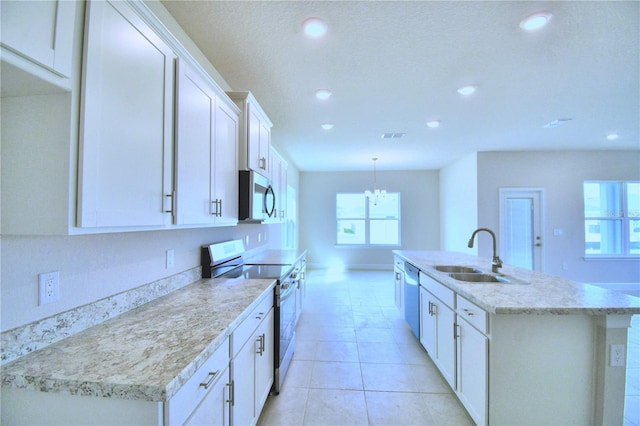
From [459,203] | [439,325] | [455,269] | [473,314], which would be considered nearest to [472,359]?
[473,314]

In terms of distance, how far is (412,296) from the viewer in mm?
2961

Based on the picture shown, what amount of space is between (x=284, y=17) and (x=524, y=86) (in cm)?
248

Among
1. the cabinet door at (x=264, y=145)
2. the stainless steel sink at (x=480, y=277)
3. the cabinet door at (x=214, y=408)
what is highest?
the cabinet door at (x=264, y=145)

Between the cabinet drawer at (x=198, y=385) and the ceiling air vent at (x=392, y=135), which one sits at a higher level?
the ceiling air vent at (x=392, y=135)

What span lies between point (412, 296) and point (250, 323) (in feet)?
6.89

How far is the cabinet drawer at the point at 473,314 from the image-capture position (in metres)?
1.54

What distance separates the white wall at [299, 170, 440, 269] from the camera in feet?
23.6

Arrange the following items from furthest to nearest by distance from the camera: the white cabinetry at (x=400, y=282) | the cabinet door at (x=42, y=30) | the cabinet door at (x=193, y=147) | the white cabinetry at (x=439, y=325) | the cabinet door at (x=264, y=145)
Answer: the white cabinetry at (x=400, y=282), the cabinet door at (x=264, y=145), the white cabinetry at (x=439, y=325), the cabinet door at (x=193, y=147), the cabinet door at (x=42, y=30)

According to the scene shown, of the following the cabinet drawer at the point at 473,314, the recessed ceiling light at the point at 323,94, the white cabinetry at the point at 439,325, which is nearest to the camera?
the cabinet drawer at the point at 473,314

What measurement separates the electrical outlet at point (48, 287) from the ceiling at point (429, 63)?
5.37 feet

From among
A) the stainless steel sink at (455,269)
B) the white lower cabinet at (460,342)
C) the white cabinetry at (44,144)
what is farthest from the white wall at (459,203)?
the white cabinetry at (44,144)

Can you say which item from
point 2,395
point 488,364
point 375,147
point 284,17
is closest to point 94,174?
point 2,395

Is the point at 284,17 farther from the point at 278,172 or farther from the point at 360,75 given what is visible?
the point at 278,172

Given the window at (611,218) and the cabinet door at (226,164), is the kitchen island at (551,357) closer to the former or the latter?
the cabinet door at (226,164)
